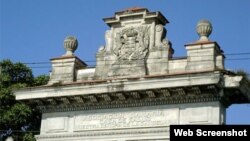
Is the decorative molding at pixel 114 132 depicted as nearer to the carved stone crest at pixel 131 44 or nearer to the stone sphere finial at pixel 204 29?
the carved stone crest at pixel 131 44

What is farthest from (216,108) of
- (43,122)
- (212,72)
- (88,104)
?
(43,122)

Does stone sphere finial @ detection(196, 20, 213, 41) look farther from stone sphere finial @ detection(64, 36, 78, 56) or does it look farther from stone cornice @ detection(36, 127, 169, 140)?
stone sphere finial @ detection(64, 36, 78, 56)

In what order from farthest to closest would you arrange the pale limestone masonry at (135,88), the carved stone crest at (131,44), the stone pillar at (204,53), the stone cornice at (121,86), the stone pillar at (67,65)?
the stone pillar at (67,65) → the carved stone crest at (131,44) → the stone pillar at (204,53) → the pale limestone masonry at (135,88) → the stone cornice at (121,86)

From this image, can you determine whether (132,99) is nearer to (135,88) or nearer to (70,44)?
(135,88)

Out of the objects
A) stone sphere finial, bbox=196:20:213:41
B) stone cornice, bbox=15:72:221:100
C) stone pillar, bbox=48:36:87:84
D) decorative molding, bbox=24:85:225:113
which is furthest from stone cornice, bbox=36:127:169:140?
stone sphere finial, bbox=196:20:213:41

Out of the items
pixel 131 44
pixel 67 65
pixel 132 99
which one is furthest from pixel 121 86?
pixel 67 65

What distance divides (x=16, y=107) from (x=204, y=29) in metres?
15.7

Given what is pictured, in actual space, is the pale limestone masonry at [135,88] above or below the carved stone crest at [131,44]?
below

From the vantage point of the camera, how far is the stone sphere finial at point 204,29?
899 inches

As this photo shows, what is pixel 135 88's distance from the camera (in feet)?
75.1

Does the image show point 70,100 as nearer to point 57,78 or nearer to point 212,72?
point 57,78

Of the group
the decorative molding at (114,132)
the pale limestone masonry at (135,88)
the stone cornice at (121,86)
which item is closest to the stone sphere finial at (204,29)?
the pale limestone masonry at (135,88)

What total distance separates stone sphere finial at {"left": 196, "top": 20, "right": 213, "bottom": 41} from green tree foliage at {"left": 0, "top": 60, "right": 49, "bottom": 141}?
14.2 meters

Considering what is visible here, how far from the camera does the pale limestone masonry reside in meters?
22.2
